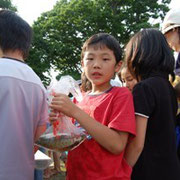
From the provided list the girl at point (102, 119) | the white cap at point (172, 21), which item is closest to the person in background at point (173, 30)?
the white cap at point (172, 21)

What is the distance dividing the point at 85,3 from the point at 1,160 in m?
18.1

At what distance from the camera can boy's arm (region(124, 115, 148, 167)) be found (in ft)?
4.85

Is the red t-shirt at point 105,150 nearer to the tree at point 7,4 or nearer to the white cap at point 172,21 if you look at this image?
the white cap at point 172,21

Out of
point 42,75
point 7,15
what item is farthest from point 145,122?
point 42,75

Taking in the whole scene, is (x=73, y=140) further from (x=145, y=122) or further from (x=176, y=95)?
(x=176, y=95)

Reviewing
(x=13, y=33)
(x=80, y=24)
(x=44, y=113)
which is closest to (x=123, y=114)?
(x=44, y=113)

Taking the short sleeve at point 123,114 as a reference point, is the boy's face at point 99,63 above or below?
above

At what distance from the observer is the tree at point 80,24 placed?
17844 millimetres

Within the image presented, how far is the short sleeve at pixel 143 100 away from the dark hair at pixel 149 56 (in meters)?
0.15

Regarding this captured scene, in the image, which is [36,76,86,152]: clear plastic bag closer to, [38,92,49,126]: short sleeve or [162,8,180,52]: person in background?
[38,92,49,126]: short sleeve

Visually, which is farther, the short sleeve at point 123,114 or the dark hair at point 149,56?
the dark hair at point 149,56

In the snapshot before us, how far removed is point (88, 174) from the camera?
4.75 feet

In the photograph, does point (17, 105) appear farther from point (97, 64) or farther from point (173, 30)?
point (173, 30)

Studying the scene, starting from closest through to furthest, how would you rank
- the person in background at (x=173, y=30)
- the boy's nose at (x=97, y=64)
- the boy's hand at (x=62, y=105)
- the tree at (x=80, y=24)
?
the boy's hand at (x=62, y=105), the boy's nose at (x=97, y=64), the person in background at (x=173, y=30), the tree at (x=80, y=24)
